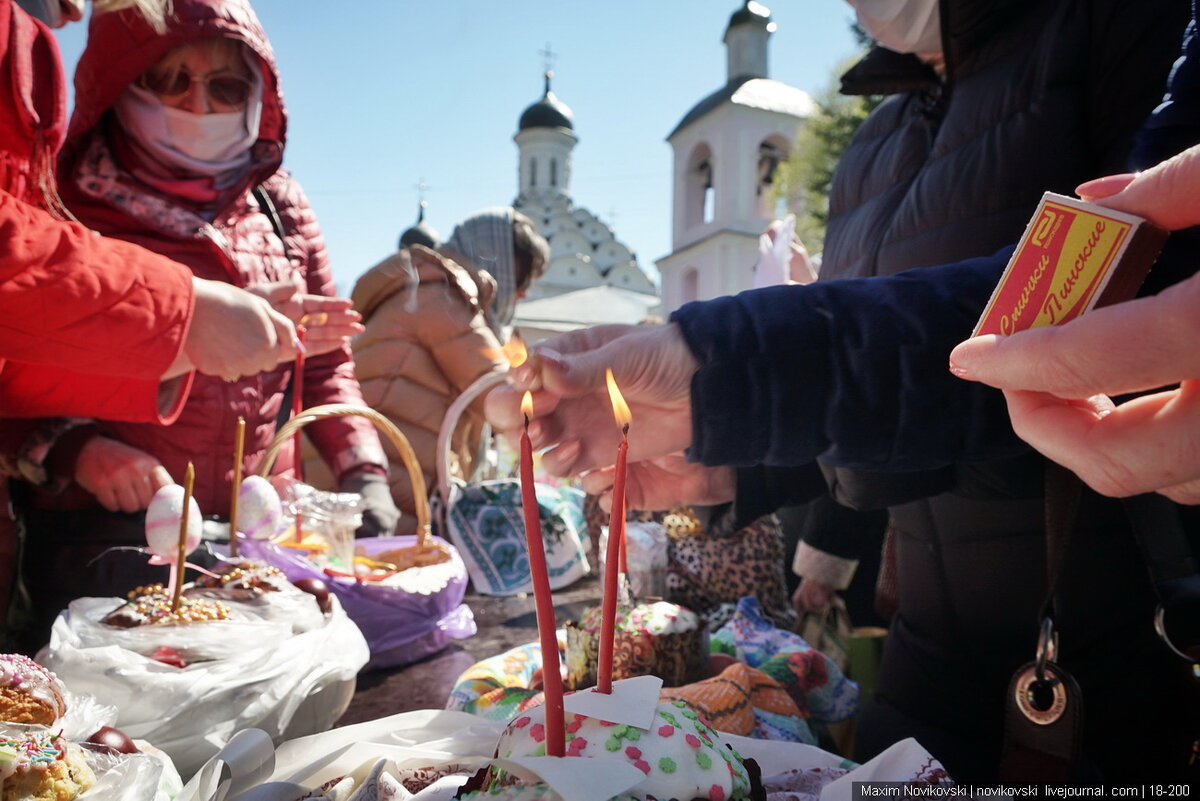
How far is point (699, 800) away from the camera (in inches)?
21.8

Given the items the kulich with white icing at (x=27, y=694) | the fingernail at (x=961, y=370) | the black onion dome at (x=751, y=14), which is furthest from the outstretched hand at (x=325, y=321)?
the black onion dome at (x=751, y=14)

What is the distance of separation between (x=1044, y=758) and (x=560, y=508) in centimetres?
191

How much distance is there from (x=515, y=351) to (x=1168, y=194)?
529mm

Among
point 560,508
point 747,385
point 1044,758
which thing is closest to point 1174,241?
point 747,385

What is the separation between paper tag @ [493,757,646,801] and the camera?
498 mm

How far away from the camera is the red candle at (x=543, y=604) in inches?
19.1

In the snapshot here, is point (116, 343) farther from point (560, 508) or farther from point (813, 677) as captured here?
point (560, 508)

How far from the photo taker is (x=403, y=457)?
70.9 inches

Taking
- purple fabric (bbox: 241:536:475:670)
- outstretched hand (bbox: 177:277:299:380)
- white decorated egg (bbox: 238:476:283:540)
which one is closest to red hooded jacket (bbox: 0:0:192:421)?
outstretched hand (bbox: 177:277:299:380)

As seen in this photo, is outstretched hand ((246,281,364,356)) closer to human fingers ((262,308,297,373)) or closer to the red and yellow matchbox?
human fingers ((262,308,297,373))

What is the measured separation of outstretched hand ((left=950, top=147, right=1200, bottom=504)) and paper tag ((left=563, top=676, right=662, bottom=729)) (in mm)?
382

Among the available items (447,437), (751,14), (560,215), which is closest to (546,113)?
(560,215)

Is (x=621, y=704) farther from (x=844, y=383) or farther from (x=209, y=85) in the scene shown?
(x=209, y=85)

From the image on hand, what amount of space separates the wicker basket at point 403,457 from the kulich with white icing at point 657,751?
3.96ft
